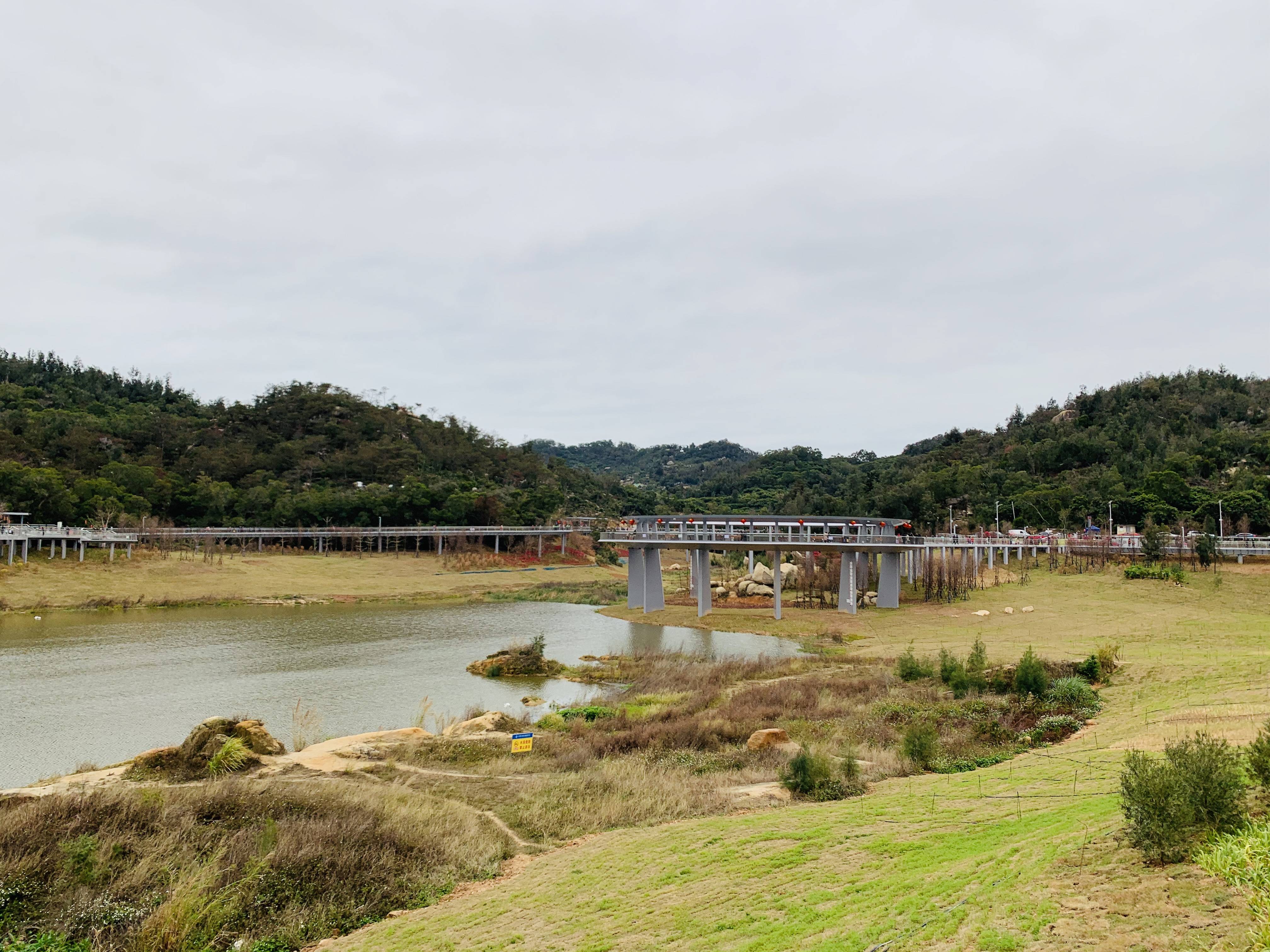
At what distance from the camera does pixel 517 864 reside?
1191 cm

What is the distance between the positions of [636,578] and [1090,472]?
195 ft

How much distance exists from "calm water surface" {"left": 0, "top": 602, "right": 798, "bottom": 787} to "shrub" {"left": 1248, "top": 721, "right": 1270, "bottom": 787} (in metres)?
20.1

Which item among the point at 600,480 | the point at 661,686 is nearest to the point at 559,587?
the point at 661,686

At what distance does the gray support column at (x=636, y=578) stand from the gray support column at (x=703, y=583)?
440cm

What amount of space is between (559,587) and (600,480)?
77912 mm

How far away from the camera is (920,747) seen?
16.6 metres

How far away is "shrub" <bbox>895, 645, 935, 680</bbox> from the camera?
25.8 metres

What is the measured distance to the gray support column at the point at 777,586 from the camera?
150ft

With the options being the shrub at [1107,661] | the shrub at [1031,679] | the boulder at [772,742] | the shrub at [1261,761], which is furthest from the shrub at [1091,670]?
the shrub at [1261,761]

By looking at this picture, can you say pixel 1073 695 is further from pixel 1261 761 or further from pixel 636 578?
pixel 636 578

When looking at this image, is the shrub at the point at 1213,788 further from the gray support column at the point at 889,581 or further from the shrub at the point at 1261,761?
the gray support column at the point at 889,581

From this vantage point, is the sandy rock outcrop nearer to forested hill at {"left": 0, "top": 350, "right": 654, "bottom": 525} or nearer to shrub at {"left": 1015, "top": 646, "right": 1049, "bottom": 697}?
shrub at {"left": 1015, "top": 646, "right": 1049, "bottom": 697}

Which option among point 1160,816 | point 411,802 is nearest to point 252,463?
point 411,802

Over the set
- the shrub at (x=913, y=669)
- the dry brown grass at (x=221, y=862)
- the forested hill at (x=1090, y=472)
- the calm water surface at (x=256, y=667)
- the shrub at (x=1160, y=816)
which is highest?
the forested hill at (x=1090, y=472)
